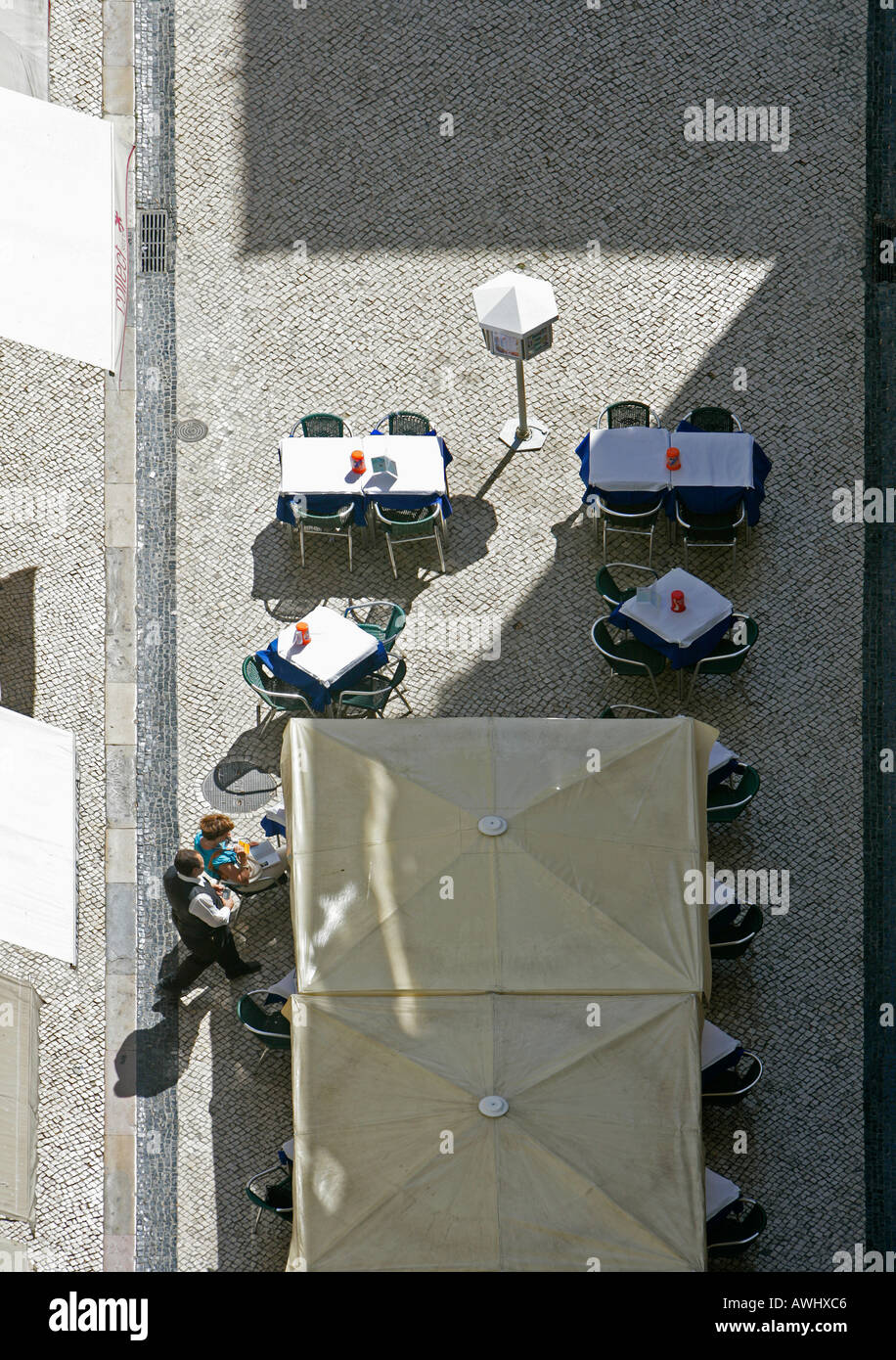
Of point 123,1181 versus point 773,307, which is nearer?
point 123,1181

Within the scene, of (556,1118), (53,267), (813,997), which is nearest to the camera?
(556,1118)

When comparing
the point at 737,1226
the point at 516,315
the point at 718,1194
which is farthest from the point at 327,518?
the point at 737,1226

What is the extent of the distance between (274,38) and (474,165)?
248 cm

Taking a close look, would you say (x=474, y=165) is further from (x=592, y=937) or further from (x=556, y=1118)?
(x=556, y=1118)

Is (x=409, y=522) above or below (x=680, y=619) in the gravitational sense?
above

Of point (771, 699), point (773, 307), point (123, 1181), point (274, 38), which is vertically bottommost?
point (123, 1181)

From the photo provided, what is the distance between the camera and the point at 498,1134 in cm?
1231

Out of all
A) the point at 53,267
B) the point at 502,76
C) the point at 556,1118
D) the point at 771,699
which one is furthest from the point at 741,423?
the point at 556,1118

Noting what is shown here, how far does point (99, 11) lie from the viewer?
64.8 feet

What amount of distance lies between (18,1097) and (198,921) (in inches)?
69.6

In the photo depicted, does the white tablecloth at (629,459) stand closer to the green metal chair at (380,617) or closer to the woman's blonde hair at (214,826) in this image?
the green metal chair at (380,617)

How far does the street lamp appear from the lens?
1638 cm

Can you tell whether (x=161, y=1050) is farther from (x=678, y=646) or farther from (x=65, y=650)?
(x=678, y=646)

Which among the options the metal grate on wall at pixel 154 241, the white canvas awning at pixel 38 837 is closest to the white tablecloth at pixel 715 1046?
the white canvas awning at pixel 38 837
